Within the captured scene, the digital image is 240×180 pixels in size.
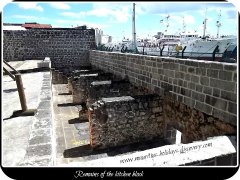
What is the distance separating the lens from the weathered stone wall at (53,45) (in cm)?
1970

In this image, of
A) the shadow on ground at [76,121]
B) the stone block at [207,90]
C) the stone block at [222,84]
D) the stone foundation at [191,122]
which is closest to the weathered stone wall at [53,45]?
the shadow on ground at [76,121]

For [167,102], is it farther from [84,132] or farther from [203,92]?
[84,132]

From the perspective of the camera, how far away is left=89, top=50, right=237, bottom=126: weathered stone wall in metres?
5.14

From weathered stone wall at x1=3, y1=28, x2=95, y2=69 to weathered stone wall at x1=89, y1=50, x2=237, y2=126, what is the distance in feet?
35.0

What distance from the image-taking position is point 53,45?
2011 cm

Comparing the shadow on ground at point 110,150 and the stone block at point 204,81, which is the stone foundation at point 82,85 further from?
the stone block at point 204,81

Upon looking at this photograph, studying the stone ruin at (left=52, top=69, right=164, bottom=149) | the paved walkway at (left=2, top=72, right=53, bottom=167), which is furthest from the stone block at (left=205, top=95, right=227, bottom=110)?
the paved walkway at (left=2, top=72, right=53, bottom=167)

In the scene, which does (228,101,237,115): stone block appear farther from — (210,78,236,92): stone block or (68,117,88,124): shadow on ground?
(68,117,88,124): shadow on ground

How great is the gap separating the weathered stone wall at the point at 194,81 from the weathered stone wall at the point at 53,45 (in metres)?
10.7

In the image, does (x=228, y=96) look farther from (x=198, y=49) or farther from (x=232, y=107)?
(x=198, y=49)

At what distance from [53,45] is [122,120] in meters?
14.5

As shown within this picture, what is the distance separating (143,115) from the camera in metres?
7.62

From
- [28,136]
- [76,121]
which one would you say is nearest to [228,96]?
[28,136]

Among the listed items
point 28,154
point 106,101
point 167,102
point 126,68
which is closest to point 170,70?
point 167,102
